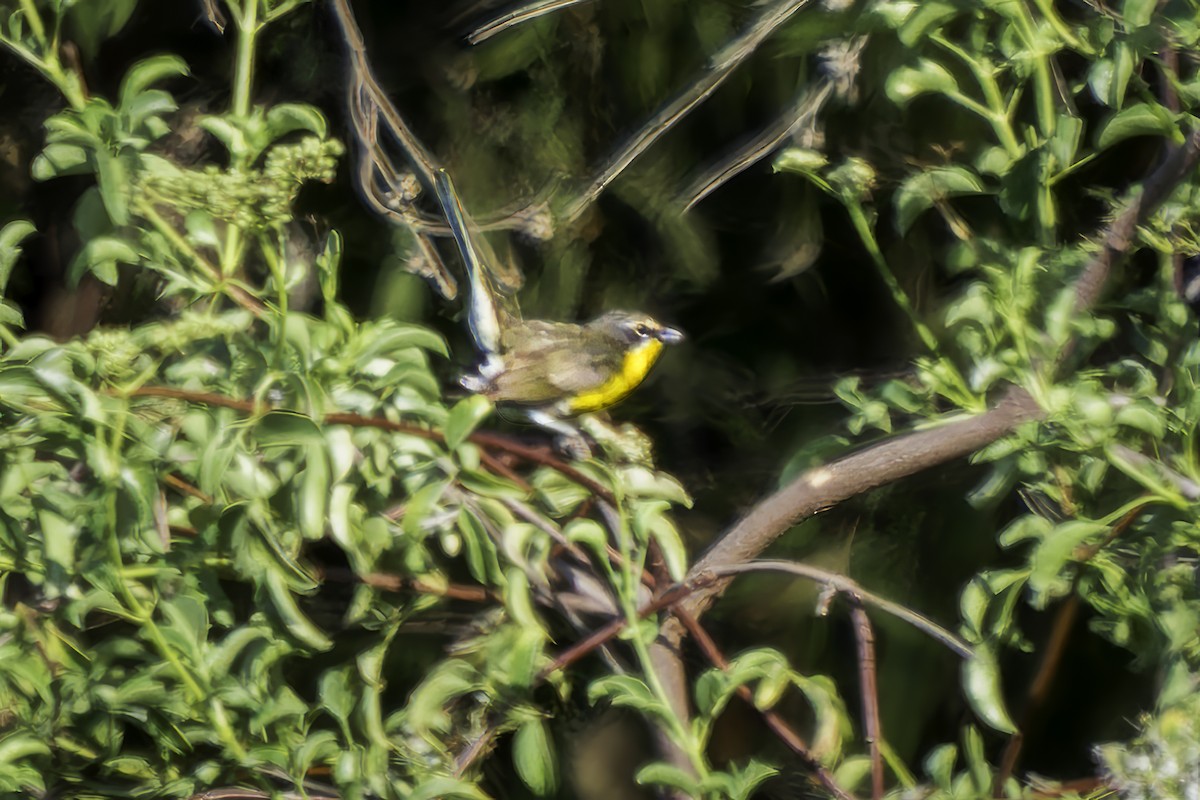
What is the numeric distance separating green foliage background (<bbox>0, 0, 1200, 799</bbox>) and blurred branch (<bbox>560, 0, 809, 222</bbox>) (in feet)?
0.36

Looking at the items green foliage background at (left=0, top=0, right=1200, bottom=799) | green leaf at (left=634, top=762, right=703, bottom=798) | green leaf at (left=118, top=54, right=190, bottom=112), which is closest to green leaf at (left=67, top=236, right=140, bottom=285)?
green foliage background at (left=0, top=0, right=1200, bottom=799)

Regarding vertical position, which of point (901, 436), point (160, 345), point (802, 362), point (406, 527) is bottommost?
point (802, 362)

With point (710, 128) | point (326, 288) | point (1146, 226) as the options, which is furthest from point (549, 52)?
point (1146, 226)

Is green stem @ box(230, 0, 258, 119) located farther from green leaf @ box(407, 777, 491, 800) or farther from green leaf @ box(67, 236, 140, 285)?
green leaf @ box(407, 777, 491, 800)

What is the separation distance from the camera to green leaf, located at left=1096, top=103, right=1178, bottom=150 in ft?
4.71

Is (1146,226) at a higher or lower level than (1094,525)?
higher

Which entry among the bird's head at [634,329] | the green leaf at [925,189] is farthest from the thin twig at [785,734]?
the bird's head at [634,329]

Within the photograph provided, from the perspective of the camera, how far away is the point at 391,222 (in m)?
2.07

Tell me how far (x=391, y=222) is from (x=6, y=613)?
83cm

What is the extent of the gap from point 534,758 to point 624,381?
122 centimetres

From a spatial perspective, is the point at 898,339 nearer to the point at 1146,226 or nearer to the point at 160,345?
the point at 1146,226

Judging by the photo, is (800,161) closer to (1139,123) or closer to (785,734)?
(1139,123)

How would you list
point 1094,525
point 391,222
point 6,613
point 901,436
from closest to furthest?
point 1094,525
point 6,613
point 901,436
point 391,222

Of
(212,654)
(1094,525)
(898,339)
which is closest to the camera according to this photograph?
(1094,525)
